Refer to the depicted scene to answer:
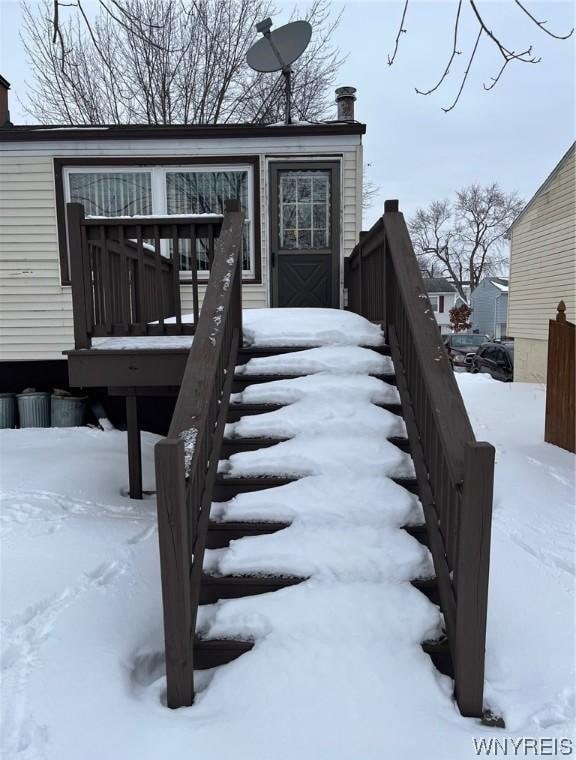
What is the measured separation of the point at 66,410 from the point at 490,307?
35.1 meters

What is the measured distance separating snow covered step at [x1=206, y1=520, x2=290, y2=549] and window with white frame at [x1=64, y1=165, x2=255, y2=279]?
452 centimetres

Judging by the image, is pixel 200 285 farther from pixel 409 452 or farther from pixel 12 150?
pixel 409 452

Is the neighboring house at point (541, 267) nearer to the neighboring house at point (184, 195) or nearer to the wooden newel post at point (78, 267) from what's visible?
the neighboring house at point (184, 195)

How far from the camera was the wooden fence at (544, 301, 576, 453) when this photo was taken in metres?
6.00

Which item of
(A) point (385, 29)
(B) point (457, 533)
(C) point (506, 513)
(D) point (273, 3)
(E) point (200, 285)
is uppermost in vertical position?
(D) point (273, 3)

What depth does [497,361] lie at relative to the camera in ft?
50.8

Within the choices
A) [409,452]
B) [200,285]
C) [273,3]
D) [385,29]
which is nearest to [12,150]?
[200,285]

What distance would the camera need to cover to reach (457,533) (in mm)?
2137

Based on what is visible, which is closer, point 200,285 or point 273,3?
point 200,285

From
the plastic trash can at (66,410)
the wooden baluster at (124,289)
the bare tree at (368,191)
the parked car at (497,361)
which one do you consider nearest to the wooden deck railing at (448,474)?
the wooden baluster at (124,289)

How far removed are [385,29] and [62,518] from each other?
4.75 meters

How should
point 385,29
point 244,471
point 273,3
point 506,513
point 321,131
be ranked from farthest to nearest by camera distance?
point 273,3, point 321,131, point 385,29, point 506,513, point 244,471

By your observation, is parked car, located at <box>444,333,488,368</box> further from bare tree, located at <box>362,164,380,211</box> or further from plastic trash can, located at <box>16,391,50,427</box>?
plastic trash can, located at <box>16,391,50,427</box>

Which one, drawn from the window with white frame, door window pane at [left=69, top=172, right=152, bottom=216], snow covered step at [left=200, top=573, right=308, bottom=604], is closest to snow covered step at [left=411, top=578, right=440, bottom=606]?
snow covered step at [left=200, top=573, right=308, bottom=604]
